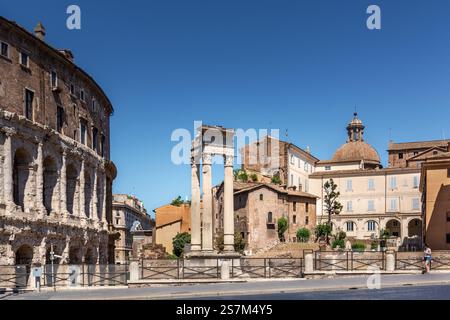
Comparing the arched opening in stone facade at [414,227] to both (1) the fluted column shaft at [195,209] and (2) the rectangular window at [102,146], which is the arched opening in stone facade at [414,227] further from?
(1) the fluted column shaft at [195,209]

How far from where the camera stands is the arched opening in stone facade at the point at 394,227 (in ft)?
281

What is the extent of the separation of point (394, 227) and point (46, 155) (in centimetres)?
6282

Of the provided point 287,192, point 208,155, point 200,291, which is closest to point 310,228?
point 287,192

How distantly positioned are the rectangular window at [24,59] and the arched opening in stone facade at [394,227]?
64.4 m

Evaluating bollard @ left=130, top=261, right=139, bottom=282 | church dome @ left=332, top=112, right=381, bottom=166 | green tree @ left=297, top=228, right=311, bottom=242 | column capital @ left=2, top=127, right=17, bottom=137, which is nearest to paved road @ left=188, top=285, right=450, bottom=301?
bollard @ left=130, top=261, right=139, bottom=282

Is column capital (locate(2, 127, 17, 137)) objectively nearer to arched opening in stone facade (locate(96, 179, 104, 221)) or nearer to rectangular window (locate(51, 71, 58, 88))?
rectangular window (locate(51, 71, 58, 88))

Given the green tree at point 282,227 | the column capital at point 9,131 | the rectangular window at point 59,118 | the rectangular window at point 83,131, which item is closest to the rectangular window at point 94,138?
the rectangular window at point 83,131

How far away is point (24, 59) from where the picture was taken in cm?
3409

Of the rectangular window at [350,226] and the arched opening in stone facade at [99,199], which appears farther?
the rectangular window at [350,226]

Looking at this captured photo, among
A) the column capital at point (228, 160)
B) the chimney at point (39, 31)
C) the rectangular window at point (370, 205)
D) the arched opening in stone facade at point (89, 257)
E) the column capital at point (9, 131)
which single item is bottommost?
the arched opening in stone facade at point (89, 257)

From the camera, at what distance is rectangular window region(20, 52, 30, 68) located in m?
33.8

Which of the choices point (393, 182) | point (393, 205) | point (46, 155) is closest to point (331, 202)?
point (393, 205)

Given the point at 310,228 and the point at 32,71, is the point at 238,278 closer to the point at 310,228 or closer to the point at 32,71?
the point at 32,71

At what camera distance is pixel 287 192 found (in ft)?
254
